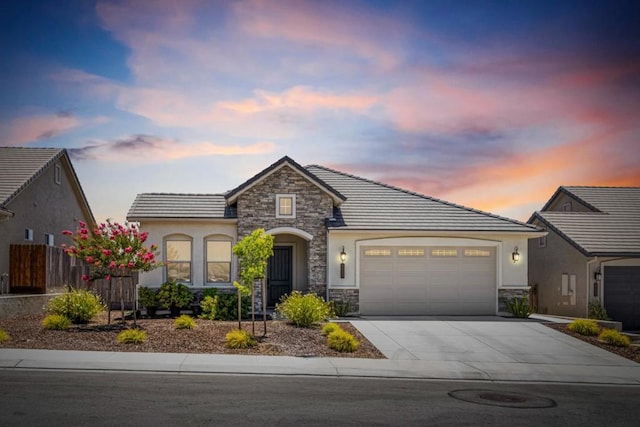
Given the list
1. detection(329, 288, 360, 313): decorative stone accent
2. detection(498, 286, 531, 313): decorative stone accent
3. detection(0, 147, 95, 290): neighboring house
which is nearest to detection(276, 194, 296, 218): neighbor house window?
detection(329, 288, 360, 313): decorative stone accent

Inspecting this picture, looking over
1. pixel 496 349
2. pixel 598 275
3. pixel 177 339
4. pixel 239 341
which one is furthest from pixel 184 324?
pixel 598 275

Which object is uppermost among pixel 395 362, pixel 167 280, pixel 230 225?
pixel 230 225

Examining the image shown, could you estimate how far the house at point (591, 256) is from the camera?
93.2 feet

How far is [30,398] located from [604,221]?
2740cm

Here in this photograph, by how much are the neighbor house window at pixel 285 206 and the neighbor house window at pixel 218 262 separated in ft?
7.43

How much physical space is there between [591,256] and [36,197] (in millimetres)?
23123

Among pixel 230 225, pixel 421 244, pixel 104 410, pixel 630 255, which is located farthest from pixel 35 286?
pixel 630 255

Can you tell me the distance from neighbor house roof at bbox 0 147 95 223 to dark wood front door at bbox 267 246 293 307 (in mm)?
9913

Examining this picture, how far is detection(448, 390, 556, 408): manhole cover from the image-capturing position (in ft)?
40.3

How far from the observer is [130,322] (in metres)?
21.1

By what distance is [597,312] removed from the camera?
27703mm

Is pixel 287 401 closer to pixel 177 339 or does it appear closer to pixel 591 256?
pixel 177 339

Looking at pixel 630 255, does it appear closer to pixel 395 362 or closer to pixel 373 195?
pixel 373 195

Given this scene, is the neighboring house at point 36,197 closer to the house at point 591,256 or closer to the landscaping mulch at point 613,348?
the landscaping mulch at point 613,348
